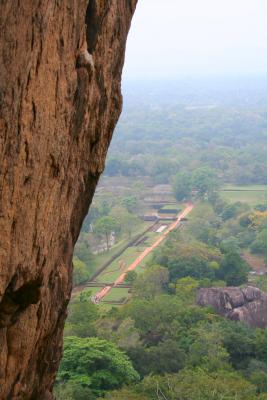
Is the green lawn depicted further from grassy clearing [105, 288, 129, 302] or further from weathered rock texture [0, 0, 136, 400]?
weathered rock texture [0, 0, 136, 400]

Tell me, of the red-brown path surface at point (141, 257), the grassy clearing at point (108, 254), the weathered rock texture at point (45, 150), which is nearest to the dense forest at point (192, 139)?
the red-brown path surface at point (141, 257)

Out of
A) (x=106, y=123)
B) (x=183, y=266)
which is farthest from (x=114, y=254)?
(x=106, y=123)

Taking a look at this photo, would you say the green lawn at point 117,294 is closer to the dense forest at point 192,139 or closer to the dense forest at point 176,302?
the dense forest at point 176,302

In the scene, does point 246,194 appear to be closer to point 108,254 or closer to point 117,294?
point 108,254

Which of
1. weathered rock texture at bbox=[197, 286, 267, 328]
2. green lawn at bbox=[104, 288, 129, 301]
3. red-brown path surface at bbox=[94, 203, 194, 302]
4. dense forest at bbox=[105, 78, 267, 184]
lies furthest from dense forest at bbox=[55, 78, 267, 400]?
red-brown path surface at bbox=[94, 203, 194, 302]

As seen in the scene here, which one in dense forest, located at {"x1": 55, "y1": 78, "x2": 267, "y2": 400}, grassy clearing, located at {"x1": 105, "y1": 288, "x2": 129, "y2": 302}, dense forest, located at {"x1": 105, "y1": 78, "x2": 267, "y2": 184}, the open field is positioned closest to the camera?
dense forest, located at {"x1": 55, "y1": 78, "x2": 267, "y2": 400}

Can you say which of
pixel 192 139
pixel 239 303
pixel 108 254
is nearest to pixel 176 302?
pixel 239 303

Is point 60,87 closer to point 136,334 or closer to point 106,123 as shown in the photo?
point 106,123
